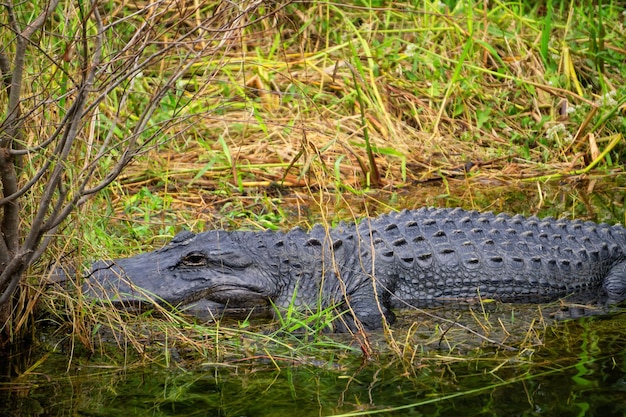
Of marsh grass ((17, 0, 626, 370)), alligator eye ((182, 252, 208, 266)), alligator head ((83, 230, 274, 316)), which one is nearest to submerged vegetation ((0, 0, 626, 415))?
marsh grass ((17, 0, 626, 370))

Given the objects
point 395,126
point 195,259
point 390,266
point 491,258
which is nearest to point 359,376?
point 390,266

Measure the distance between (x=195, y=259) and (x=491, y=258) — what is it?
1.68 meters

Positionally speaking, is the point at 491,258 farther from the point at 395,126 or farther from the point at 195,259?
the point at 395,126

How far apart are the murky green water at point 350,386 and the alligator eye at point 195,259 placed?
100 centimetres

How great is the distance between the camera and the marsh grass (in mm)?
6227

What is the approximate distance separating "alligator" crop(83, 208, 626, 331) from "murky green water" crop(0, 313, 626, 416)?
2.56ft

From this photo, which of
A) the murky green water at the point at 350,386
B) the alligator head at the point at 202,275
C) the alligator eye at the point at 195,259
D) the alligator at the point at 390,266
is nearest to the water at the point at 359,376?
the murky green water at the point at 350,386

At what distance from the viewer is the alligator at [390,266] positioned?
4.80 meters

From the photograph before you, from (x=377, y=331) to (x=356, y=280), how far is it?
1.41 ft

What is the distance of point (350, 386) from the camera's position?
360 centimetres

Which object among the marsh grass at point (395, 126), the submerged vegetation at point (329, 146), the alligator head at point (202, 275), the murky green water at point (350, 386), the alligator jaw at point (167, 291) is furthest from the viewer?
the marsh grass at point (395, 126)

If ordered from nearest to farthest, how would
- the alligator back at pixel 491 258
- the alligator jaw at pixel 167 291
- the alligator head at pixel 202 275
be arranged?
1. the alligator jaw at pixel 167 291
2. the alligator head at pixel 202 275
3. the alligator back at pixel 491 258

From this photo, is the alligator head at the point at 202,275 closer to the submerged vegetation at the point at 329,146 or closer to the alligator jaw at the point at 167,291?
the alligator jaw at the point at 167,291

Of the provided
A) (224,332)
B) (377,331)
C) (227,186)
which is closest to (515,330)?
(377,331)
